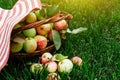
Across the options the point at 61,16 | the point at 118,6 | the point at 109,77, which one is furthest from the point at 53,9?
the point at 118,6

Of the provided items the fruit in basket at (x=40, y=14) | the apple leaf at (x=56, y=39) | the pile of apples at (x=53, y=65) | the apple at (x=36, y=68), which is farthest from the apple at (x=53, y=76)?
the fruit in basket at (x=40, y=14)

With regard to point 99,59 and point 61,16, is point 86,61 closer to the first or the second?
point 99,59

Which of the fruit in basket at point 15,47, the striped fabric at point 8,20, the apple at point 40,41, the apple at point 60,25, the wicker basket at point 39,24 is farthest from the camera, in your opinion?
the apple at point 60,25

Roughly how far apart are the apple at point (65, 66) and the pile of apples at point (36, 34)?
0.86 feet

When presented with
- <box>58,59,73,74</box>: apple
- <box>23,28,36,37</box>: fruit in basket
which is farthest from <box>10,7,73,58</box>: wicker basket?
<box>58,59,73,74</box>: apple

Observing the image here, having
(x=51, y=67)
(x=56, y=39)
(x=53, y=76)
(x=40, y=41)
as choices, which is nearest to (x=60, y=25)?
(x=56, y=39)

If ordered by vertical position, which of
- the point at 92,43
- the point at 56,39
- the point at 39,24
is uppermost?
the point at 39,24

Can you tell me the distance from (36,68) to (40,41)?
0.27m

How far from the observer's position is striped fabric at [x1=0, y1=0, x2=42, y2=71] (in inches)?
103

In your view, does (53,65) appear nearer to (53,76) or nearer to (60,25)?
(53,76)

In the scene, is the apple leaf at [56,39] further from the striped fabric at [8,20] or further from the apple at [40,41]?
the striped fabric at [8,20]

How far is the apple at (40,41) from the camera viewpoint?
299cm

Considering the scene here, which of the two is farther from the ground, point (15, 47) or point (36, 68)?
point (15, 47)

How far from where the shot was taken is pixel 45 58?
9.50 feet
